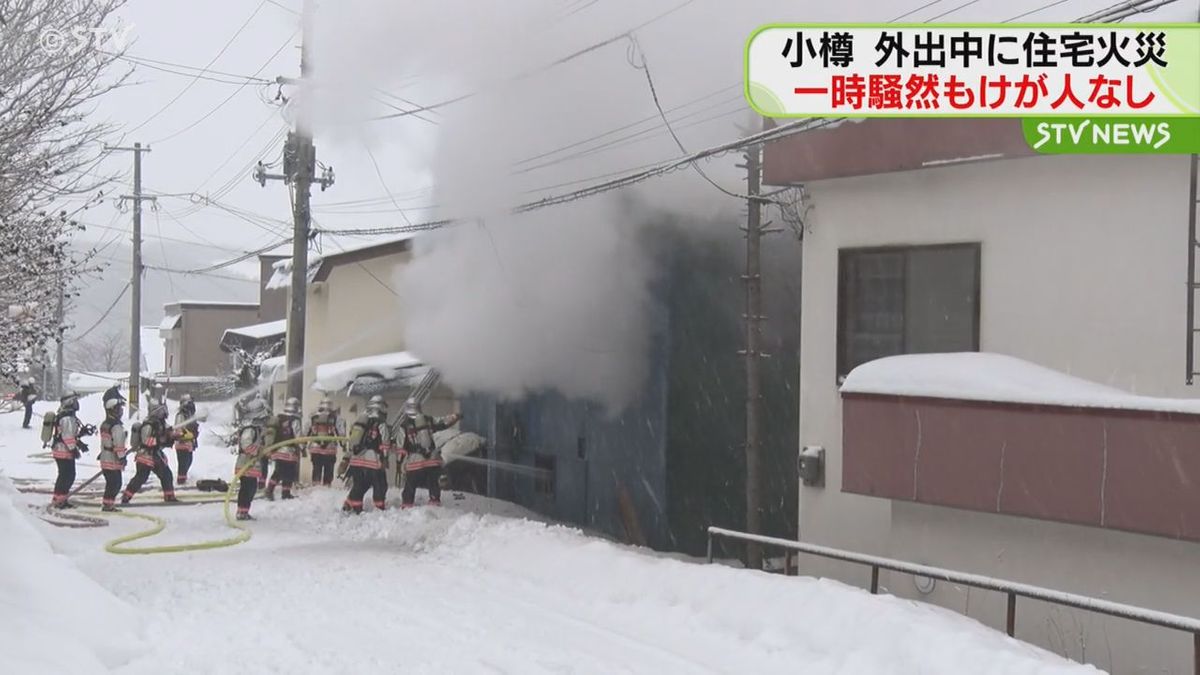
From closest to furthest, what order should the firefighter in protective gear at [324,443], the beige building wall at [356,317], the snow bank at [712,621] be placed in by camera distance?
the snow bank at [712,621], the firefighter in protective gear at [324,443], the beige building wall at [356,317]

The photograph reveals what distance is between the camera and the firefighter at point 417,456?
14891 millimetres

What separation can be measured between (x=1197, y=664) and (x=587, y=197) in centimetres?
958

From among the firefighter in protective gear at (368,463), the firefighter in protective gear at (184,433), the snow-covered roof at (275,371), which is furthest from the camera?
the snow-covered roof at (275,371)

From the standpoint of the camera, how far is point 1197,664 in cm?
584

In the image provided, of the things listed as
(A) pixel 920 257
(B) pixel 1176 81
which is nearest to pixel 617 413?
(A) pixel 920 257

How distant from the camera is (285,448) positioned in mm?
16859

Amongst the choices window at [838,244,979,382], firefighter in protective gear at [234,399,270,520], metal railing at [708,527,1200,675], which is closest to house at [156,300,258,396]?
firefighter in protective gear at [234,399,270,520]

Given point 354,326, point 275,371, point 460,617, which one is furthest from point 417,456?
point 275,371

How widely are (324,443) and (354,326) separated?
4815 millimetres

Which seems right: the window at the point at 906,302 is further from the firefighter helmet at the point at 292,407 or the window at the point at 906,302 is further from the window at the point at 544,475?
the firefighter helmet at the point at 292,407

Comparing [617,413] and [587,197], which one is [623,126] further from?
[617,413]

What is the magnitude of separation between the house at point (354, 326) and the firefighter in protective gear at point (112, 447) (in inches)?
181

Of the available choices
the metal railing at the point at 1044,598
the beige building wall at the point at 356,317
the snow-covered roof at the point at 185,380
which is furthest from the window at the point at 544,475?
the snow-covered roof at the point at 185,380

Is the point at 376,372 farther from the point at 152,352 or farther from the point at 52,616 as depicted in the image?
the point at 152,352
